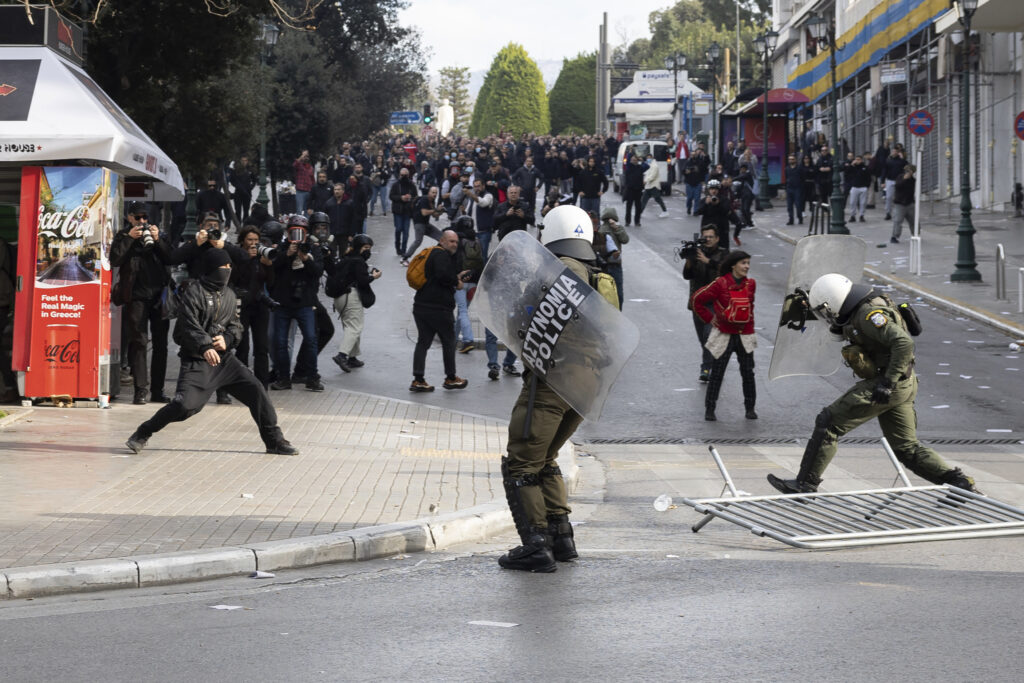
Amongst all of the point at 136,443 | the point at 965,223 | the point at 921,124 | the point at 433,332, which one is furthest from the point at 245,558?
the point at 921,124

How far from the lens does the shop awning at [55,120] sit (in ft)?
41.3

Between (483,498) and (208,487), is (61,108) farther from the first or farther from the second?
(483,498)

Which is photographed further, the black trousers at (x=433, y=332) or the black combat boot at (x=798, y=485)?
the black trousers at (x=433, y=332)

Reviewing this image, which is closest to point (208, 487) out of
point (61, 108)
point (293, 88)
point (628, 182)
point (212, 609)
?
point (212, 609)

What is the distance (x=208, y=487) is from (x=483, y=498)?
186 cm

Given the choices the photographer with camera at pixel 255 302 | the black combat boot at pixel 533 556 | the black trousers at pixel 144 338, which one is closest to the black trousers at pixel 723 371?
the photographer with camera at pixel 255 302

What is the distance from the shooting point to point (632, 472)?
11.0m

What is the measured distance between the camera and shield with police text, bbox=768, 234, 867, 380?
10.2 metres

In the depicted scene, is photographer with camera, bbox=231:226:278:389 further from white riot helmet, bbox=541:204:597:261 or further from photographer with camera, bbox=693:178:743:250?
photographer with camera, bbox=693:178:743:250

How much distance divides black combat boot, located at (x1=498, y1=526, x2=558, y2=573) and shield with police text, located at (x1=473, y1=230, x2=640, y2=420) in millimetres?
688

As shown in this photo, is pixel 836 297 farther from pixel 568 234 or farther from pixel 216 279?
pixel 216 279

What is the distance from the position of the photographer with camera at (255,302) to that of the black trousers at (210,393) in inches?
122

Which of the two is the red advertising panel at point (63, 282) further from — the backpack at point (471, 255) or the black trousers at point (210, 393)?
the backpack at point (471, 255)

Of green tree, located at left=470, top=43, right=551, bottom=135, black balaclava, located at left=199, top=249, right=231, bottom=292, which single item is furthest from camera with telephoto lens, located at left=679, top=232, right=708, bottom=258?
green tree, located at left=470, top=43, right=551, bottom=135
